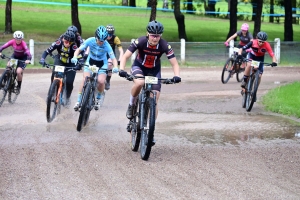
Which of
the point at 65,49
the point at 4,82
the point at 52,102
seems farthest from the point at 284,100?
the point at 4,82

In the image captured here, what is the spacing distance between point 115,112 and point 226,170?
6498 millimetres

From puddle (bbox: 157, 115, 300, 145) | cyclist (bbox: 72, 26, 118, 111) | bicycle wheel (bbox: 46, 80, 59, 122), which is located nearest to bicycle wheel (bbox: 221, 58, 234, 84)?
puddle (bbox: 157, 115, 300, 145)

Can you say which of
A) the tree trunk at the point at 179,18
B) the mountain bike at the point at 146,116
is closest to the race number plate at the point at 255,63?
the mountain bike at the point at 146,116

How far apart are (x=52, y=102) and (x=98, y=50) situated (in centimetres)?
142

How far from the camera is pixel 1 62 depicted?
2894 cm

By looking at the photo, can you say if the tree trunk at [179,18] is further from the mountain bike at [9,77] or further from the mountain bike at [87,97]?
the mountain bike at [87,97]

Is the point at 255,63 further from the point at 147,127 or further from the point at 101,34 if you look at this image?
the point at 147,127

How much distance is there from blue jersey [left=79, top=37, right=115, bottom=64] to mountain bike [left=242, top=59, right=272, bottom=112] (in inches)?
146

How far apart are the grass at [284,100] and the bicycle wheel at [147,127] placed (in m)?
5.76

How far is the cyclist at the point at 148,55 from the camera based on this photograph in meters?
9.80

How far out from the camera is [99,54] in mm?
13664

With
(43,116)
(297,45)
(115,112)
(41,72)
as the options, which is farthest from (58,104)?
(297,45)

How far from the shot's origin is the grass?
49.9ft

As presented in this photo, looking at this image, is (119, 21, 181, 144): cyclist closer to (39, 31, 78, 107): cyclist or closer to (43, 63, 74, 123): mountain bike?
(43, 63, 74, 123): mountain bike
